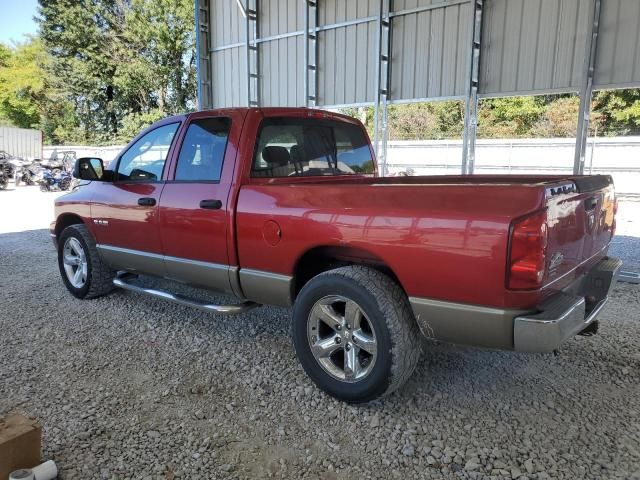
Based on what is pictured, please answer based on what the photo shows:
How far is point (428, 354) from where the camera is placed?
155 inches

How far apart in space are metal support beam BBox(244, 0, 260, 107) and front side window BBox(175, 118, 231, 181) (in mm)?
8484

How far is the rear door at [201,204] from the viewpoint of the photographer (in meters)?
3.80

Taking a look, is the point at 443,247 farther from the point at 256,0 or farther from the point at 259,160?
the point at 256,0

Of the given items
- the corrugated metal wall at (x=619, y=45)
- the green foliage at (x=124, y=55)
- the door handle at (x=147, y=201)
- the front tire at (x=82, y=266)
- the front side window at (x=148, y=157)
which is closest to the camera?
the door handle at (x=147, y=201)

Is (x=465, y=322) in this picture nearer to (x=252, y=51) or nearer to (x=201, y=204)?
(x=201, y=204)

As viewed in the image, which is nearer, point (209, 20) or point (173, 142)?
point (173, 142)

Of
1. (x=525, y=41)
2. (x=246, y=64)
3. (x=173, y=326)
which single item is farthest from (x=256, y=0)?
(x=173, y=326)

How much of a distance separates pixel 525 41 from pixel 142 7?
30.6 metres

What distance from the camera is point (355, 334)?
310 cm

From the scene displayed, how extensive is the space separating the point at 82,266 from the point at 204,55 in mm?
9566

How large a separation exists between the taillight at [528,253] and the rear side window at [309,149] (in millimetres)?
2016

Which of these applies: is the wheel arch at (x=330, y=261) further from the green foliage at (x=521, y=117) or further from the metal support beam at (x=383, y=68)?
the green foliage at (x=521, y=117)

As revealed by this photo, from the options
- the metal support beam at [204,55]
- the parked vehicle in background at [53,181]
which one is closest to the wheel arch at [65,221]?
the metal support beam at [204,55]

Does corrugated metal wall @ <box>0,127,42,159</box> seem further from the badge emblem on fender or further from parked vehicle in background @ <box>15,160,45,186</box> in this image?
the badge emblem on fender
